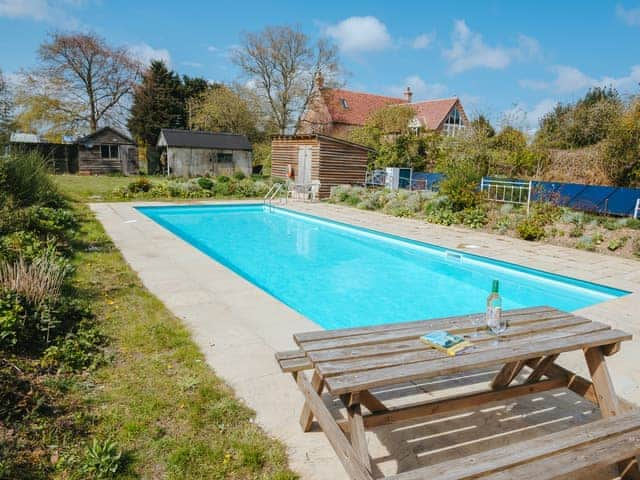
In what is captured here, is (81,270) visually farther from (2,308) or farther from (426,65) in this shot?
(426,65)

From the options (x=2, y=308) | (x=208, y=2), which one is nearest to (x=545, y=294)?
(x=2, y=308)

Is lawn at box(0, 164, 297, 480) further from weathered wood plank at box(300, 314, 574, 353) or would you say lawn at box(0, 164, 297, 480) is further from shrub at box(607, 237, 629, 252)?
shrub at box(607, 237, 629, 252)

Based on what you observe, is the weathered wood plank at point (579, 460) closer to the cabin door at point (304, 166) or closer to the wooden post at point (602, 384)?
the wooden post at point (602, 384)

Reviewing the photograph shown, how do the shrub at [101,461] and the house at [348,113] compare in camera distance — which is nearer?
the shrub at [101,461]

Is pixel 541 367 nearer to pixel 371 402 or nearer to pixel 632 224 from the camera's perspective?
pixel 371 402

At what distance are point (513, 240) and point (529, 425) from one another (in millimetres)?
7456

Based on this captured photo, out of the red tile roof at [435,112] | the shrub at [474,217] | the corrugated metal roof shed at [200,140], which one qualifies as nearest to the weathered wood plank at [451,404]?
the shrub at [474,217]

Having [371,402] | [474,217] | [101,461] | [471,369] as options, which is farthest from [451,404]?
[474,217]

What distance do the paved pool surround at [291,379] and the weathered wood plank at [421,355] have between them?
64 centimetres

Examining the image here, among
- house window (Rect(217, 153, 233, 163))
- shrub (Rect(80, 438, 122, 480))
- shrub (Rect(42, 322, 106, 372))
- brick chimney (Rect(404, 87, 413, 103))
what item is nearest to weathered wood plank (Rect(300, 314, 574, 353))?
shrub (Rect(80, 438, 122, 480))

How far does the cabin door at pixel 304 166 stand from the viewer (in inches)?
695

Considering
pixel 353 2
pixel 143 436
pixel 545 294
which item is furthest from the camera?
pixel 353 2

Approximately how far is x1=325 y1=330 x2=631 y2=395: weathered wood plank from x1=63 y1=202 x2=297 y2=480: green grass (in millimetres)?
706

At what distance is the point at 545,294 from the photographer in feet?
21.0
